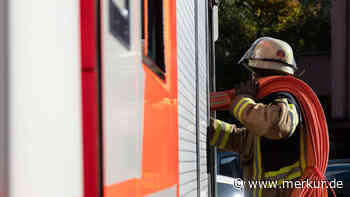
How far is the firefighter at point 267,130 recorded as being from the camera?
3.40m

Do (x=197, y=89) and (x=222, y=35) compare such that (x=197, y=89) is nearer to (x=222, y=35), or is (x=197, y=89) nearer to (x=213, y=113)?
(x=213, y=113)

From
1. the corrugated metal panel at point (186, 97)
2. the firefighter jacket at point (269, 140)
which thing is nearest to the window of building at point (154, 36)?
the corrugated metal panel at point (186, 97)

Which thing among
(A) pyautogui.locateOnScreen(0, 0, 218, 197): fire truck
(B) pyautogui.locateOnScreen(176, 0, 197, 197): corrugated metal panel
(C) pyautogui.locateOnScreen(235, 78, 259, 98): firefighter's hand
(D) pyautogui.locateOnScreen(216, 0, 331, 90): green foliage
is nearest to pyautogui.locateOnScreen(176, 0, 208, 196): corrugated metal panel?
(B) pyautogui.locateOnScreen(176, 0, 197, 197): corrugated metal panel

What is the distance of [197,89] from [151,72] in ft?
4.14

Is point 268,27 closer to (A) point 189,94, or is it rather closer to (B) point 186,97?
(A) point 189,94

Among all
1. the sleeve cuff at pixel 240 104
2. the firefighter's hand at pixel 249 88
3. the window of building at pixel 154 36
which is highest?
the window of building at pixel 154 36

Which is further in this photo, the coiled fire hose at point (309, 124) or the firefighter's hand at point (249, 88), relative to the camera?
the firefighter's hand at point (249, 88)

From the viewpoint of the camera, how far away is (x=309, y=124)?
360 cm

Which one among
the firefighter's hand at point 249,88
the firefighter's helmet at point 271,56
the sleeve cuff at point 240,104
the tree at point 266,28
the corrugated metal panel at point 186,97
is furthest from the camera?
the tree at point 266,28

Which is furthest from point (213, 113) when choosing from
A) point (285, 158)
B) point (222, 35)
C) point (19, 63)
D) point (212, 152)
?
point (222, 35)

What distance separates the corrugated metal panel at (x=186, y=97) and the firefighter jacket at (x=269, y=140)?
942mm

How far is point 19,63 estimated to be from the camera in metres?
0.72

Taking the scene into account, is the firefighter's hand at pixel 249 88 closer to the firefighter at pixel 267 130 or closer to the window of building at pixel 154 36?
the firefighter at pixel 267 130

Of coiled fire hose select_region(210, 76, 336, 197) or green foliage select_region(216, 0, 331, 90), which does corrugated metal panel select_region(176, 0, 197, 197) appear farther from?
green foliage select_region(216, 0, 331, 90)
